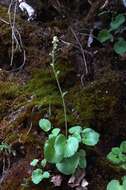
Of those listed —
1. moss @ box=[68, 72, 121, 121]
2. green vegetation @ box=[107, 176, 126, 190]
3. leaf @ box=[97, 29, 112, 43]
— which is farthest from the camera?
leaf @ box=[97, 29, 112, 43]

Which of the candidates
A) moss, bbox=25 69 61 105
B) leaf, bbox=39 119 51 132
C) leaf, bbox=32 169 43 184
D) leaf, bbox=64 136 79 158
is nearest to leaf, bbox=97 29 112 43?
moss, bbox=25 69 61 105

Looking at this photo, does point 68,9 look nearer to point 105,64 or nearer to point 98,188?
point 105,64

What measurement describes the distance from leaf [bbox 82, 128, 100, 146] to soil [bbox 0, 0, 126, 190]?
0.10 metres

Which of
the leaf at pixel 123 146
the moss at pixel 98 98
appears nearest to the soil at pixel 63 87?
the moss at pixel 98 98

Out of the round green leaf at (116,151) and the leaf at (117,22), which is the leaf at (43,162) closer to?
the round green leaf at (116,151)

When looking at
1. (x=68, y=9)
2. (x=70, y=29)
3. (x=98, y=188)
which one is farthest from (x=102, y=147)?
(x=68, y=9)

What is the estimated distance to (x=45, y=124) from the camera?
2.40 m

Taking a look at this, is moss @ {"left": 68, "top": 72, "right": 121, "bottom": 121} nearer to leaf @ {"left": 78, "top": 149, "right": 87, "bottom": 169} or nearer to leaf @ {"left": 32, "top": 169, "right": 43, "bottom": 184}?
leaf @ {"left": 78, "top": 149, "right": 87, "bottom": 169}

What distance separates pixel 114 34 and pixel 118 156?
0.97 metres

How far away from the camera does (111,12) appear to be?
3.07 m

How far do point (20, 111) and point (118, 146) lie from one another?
0.61 m

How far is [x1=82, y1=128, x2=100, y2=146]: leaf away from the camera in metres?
2.24

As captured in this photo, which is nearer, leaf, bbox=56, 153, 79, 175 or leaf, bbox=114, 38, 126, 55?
leaf, bbox=56, 153, 79, 175

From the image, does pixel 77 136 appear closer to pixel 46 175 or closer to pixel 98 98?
pixel 46 175
